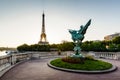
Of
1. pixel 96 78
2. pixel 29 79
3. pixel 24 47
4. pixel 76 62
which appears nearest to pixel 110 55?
pixel 76 62

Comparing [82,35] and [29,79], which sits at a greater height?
[82,35]

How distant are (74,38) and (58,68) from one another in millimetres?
5646

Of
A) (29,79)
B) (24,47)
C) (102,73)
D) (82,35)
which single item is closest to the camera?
(29,79)

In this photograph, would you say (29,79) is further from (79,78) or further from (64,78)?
(79,78)

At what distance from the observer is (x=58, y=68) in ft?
42.0

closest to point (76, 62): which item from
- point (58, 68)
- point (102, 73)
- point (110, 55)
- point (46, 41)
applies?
point (58, 68)

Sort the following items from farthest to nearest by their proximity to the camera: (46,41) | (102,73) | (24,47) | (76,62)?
(46,41) < (24,47) < (76,62) < (102,73)

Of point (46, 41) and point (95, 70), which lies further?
point (46, 41)

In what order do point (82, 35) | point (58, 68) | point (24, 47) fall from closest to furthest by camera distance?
point (58, 68)
point (82, 35)
point (24, 47)

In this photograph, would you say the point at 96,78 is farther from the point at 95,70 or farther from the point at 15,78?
the point at 15,78

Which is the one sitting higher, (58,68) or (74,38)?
(74,38)

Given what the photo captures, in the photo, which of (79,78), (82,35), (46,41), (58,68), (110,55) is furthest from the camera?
(46,41)

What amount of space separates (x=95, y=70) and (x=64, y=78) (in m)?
3.49

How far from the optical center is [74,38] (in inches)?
690
